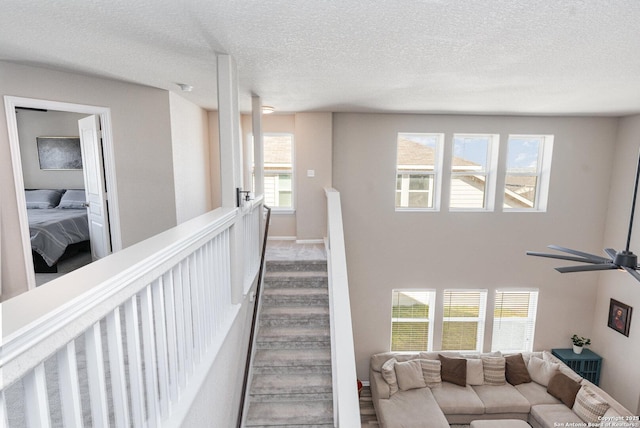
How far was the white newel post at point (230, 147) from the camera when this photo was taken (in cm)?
255

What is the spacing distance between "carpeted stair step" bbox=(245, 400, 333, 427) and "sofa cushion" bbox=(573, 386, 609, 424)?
4095 mm

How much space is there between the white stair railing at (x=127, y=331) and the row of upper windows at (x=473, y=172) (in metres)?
4.17

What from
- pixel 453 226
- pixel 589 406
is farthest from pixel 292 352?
pixel 589 406

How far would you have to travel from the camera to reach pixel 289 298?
3.89 meters

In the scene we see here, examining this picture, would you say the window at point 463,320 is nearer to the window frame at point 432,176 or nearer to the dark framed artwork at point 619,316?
the window frame at point 432,176

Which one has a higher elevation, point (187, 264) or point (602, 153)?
point (602, 153)

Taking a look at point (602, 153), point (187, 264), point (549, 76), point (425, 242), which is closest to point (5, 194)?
point (187, 264)

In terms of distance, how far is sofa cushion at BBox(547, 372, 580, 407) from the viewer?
4.88m

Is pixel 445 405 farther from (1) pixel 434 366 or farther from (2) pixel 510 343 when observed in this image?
Result: (2) pixel 510 343

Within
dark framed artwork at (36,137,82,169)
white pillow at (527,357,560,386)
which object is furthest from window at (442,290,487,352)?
dark framed artwork at (36,137,82,169)

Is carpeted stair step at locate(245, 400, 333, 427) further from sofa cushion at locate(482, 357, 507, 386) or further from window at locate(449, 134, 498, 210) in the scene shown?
window at locate(449, 134, 498, 210)

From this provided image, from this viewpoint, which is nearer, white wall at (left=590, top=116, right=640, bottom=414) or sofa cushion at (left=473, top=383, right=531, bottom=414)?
sofa cushion at (left=473, top=383, right=531, bottom=414)

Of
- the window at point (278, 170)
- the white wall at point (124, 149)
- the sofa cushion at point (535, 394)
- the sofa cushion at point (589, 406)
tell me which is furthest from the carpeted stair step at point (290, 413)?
the sofa cushion at point (589, 406)

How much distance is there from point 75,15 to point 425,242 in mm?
5503
